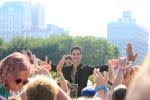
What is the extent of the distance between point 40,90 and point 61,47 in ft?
254

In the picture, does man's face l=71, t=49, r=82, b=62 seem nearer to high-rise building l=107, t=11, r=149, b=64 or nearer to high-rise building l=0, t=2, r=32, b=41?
high-rise building l=107, t=11, r=149, b=64

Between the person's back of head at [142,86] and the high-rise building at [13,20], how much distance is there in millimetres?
168627

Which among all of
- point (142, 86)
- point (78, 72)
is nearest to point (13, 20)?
point (78, 72)

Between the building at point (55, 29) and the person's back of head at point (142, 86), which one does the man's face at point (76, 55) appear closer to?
the person's back of head at point (142, 86)

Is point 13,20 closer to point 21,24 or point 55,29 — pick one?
point 21,24

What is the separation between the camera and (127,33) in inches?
7008

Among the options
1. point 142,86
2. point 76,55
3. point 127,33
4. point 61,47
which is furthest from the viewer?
point 127,33

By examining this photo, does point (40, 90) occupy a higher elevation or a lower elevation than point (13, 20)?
higher

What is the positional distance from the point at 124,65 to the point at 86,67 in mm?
2325

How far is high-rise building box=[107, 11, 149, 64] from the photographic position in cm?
16762

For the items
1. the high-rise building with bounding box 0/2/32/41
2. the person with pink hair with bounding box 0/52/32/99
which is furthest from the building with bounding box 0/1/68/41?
the person with pink hair with bounding box 0/52/32/99

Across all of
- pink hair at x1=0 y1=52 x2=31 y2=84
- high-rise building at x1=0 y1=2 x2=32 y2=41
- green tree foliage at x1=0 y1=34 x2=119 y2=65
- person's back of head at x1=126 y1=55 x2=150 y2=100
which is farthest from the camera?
high-rise building at x1=0 y1=2 x2=32 y2=41

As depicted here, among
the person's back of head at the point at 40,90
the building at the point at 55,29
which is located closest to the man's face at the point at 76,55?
the person's back of head at the point at 40,90

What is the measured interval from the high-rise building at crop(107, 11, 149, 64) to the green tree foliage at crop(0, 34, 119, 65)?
73973mm
